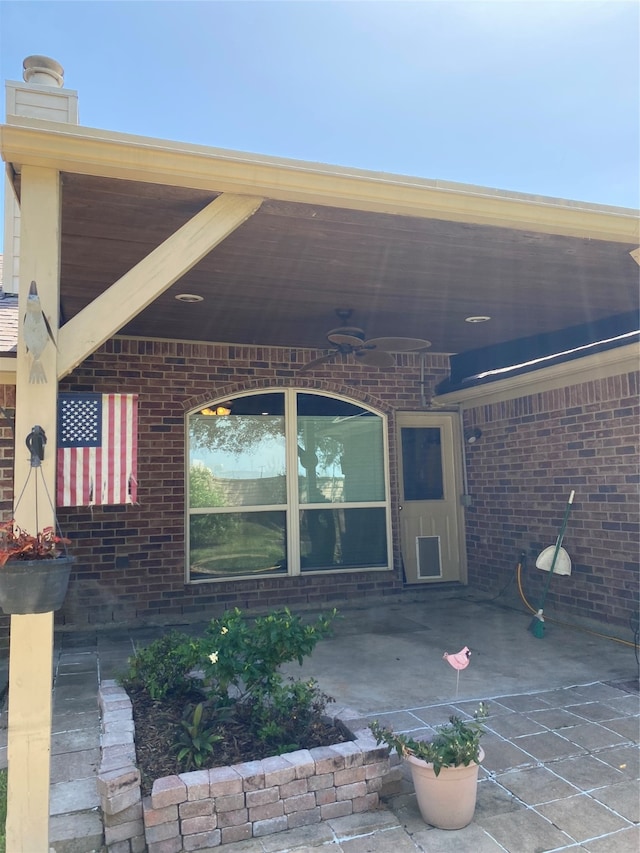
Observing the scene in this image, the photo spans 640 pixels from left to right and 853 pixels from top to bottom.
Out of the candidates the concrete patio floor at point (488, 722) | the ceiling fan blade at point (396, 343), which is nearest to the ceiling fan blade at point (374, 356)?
the ceiling fan blade at point (396, 343)

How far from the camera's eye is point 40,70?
20.4 feet

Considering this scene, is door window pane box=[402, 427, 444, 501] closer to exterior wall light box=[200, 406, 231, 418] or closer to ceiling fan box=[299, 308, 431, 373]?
ceiling fan box=[299, 308, 431, 373]

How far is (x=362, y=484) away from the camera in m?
6.98

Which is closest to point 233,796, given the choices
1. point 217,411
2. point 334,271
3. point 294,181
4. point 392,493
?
point 294,181

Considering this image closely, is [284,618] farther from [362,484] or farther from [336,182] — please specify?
[362,484]

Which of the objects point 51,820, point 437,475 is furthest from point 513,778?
point 437,475

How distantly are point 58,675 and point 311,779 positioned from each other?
2.55m

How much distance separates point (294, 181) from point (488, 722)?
122 inches

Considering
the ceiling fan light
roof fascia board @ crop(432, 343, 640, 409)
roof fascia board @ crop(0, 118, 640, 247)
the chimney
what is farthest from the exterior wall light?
roof fascia board @ crop(0, 118, 640, 247)

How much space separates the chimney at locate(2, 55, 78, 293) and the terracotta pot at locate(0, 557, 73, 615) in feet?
15.2

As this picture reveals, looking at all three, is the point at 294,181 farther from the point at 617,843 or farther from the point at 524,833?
the point at 617,843

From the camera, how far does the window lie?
6371mm

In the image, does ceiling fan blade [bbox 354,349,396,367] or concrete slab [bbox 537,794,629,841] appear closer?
concrete slab [bbox 537,794,629,841]

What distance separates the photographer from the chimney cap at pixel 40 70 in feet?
20.3
